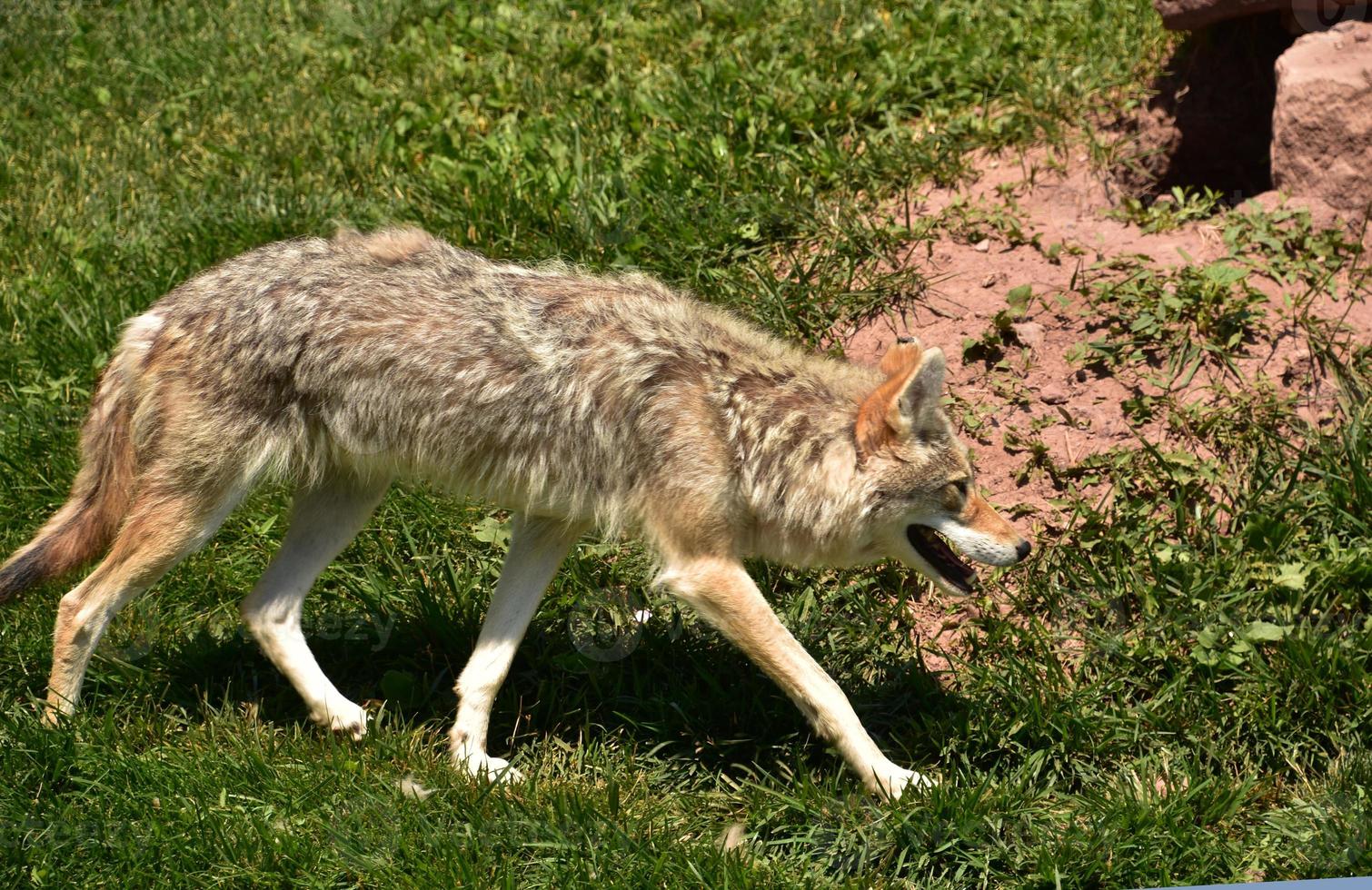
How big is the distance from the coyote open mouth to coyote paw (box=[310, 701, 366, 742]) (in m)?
1.99

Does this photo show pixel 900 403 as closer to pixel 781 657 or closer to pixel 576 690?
pixel 781 657

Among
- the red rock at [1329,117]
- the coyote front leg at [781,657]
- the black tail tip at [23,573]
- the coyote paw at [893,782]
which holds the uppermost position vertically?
the red rock at [1329,117]

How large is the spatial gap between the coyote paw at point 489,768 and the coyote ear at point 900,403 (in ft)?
5.21

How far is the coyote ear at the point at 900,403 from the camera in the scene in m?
4.62

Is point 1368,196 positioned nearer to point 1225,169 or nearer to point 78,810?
point 1225,169

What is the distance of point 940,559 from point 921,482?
333 millimetres

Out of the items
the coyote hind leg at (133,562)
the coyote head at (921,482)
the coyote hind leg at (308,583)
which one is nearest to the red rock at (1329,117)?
the coyote head at (921,482)

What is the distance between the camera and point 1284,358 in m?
5.80

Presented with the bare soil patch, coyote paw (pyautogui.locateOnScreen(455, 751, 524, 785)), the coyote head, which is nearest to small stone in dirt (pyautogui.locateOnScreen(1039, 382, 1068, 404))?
the bare soil patch

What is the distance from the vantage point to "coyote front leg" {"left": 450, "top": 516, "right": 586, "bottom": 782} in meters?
4.98

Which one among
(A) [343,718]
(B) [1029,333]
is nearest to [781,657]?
(A) [343,718]

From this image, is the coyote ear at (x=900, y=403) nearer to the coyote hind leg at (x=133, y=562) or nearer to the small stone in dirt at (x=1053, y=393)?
the small stone in dirt at (x=1053, y=393)

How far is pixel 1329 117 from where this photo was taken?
6.27 meters

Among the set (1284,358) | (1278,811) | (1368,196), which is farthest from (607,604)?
(1368,196)
